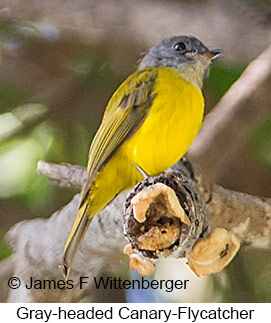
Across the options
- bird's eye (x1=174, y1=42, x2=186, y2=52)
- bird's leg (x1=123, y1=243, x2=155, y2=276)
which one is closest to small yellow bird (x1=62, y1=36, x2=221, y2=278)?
bird's eye (x1=174, y1=42, x2=186, y2=52)

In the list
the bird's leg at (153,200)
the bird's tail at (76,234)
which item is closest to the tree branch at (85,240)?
the bird's tail at (76,234)

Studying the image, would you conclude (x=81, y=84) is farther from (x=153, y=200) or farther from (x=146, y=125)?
(x=153, y=200)

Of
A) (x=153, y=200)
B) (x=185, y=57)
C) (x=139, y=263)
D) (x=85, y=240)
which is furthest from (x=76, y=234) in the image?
A: (x=185, y=57)

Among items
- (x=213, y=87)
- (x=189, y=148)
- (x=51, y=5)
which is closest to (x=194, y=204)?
(x=189, y=148)

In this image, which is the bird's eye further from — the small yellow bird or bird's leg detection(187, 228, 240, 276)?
bird's leg detection(187, 228, 240, 276)

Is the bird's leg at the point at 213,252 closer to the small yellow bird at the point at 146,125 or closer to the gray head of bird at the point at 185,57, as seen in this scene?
the small yellow bird at the point at 146,125
